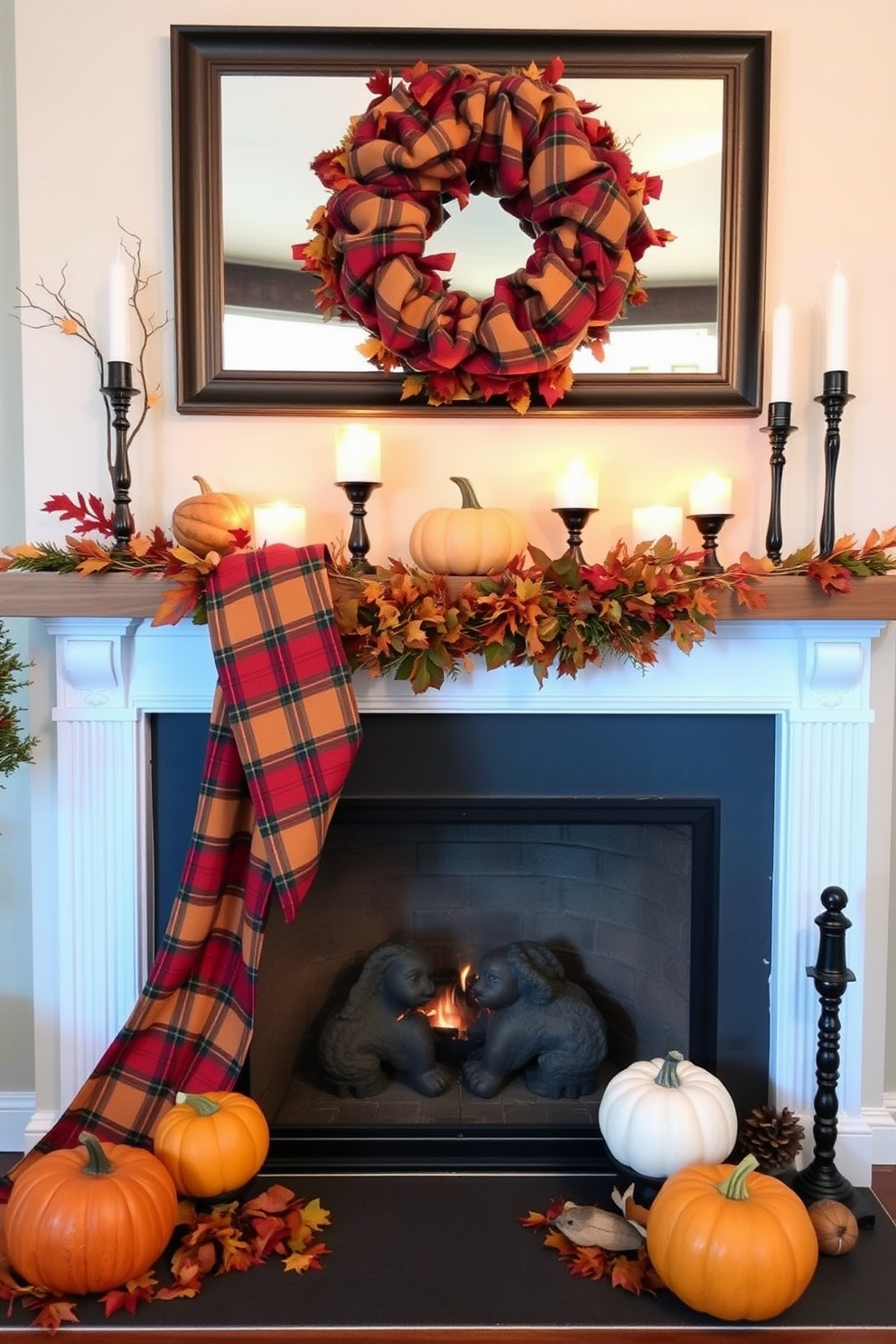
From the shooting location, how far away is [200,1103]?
1463mm

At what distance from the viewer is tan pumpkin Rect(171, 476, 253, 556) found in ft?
4.95

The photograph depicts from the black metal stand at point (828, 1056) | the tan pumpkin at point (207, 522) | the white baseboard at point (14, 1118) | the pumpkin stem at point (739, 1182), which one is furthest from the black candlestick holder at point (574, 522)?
the white baseboard at point (14, 1118)

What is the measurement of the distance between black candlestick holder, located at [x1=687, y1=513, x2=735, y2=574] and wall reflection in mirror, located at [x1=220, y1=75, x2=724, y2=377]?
0.29 metres

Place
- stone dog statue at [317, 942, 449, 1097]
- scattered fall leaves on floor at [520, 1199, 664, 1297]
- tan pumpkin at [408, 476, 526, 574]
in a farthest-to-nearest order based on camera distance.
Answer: stone dog statue at [317, 942, 449, 1097]
tan pumpkin at [408, 476, 526, 574]
scattered fall leaves on floor at [520, 1199, 664, 1297]

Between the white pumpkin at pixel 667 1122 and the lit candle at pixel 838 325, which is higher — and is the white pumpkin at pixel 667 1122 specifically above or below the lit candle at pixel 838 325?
below

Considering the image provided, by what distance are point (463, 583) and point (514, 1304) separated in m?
1.07

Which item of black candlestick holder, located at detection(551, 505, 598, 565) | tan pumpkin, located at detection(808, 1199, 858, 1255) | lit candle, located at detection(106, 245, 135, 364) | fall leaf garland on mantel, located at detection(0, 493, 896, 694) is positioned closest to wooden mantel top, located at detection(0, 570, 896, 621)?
fall leaf garland on mantel, located at detection(0, 493, 896, 694)

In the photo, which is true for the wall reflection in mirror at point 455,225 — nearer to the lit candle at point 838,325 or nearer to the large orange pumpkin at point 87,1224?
the lit candle at point 838,325

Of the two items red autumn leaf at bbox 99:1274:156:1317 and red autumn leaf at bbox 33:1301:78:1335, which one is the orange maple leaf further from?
red autumn leaf at bbox 33:1301:78:1335

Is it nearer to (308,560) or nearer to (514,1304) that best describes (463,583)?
(308,560)

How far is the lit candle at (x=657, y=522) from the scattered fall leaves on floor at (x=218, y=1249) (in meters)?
1.26

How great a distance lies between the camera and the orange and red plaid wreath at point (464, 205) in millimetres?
1496

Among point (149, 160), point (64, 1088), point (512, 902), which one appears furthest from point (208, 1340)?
point (149, 160)

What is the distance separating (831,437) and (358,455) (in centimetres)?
82
